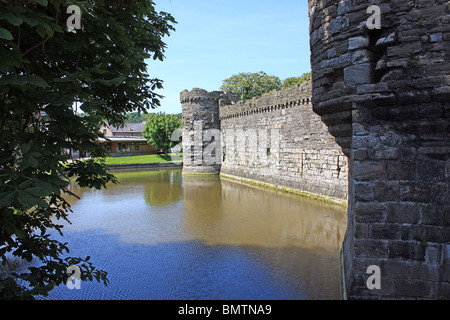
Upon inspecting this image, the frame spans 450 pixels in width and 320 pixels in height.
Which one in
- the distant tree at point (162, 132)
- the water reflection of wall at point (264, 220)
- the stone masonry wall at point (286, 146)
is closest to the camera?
the water reflection of wall at point (264, 220)

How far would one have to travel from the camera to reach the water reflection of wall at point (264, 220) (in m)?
9.20

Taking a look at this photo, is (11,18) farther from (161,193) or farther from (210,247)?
(161,193)

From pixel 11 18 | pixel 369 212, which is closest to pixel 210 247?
pixel 369 212

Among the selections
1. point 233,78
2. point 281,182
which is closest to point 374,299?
point 281,182

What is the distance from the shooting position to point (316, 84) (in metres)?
4.67

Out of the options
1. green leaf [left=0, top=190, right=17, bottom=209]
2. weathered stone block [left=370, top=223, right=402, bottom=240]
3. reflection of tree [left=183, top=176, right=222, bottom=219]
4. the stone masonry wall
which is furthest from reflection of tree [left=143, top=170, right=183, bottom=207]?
green leaf [left=0, top=190, right=17, bottom=209]

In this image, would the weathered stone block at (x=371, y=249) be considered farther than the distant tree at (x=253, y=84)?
No

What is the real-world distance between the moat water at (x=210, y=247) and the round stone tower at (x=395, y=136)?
6.69ft

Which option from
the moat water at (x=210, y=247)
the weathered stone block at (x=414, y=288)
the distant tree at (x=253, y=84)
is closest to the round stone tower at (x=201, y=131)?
the moat water at (x=210, y=247)

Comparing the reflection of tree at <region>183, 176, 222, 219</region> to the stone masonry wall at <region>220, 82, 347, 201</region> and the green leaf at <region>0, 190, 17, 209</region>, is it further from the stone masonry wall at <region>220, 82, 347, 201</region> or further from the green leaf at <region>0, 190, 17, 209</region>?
the green leaf at <region>0, 190, 17, 209</region>

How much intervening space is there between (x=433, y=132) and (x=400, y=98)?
57 cm

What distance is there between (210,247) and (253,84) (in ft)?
135

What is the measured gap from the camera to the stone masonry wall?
14.5m

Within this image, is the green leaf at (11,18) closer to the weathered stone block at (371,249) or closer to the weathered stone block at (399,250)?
the weathered stone block at (371,249)
